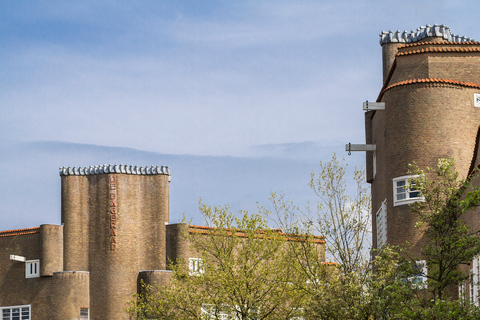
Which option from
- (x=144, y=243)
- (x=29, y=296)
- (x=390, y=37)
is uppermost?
(x=390, y=37)

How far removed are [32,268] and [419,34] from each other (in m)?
29.6

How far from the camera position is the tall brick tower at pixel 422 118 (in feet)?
114

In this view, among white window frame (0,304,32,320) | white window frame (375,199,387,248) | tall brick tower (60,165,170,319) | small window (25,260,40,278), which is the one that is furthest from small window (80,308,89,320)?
white window frame (375,199,387,248)

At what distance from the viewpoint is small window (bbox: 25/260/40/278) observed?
2122 inches

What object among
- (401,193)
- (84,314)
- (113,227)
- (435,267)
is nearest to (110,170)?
(113,227)

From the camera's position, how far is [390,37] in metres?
43.2

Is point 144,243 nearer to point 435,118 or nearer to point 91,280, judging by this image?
point 91,280

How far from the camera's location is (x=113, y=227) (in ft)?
177

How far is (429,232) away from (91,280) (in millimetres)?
34221

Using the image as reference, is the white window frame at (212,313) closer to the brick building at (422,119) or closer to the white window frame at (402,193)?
the brick building at (422,119)

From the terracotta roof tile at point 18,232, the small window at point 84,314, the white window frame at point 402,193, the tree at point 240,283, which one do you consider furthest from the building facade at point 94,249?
the white window frame at point 402,193

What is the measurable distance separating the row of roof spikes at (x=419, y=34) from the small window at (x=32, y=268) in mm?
27174

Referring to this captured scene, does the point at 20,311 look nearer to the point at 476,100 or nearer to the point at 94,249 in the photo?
the point at 94,249

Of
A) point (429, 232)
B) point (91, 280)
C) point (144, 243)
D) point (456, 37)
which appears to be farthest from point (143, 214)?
point (429, 232)
